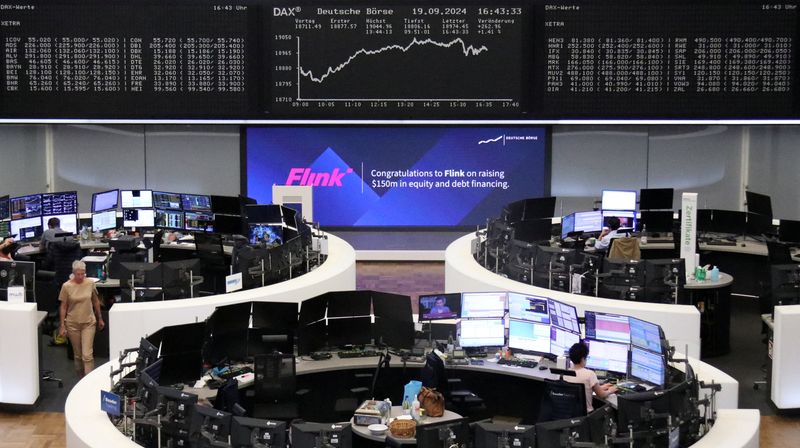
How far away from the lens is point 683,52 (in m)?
14.5

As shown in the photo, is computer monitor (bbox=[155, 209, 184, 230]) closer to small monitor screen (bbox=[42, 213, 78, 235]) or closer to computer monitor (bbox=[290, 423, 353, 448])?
small monitor screen (bbox=[42, 213, 78, 235])

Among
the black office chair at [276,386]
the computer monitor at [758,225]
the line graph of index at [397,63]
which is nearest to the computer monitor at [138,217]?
the line graph of index at [397,63]

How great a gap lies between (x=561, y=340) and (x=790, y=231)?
16.3ft

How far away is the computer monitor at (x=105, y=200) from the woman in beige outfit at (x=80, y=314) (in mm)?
3525

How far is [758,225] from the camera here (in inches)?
556

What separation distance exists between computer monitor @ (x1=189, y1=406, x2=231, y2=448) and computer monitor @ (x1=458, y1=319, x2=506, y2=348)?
3.02 meters

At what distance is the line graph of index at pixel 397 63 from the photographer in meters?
14.7

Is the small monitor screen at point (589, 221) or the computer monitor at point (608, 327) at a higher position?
the small monitor screen at point (589, 221)

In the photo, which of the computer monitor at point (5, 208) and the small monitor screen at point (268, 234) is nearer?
the small monitor screen at point (268, 234)

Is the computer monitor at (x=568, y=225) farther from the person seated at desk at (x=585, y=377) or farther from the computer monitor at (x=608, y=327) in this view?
the person seated at desk at (x=585, y=377)

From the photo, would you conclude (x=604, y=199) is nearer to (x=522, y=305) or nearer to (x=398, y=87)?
(x=398, y=87)

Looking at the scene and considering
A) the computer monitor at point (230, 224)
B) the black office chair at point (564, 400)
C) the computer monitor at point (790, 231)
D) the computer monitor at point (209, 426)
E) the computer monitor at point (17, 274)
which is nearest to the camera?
the computer monitor at point (209, 426)

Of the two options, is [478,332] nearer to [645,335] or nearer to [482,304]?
[482,304]

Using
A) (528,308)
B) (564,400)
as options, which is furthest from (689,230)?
(564,400)
